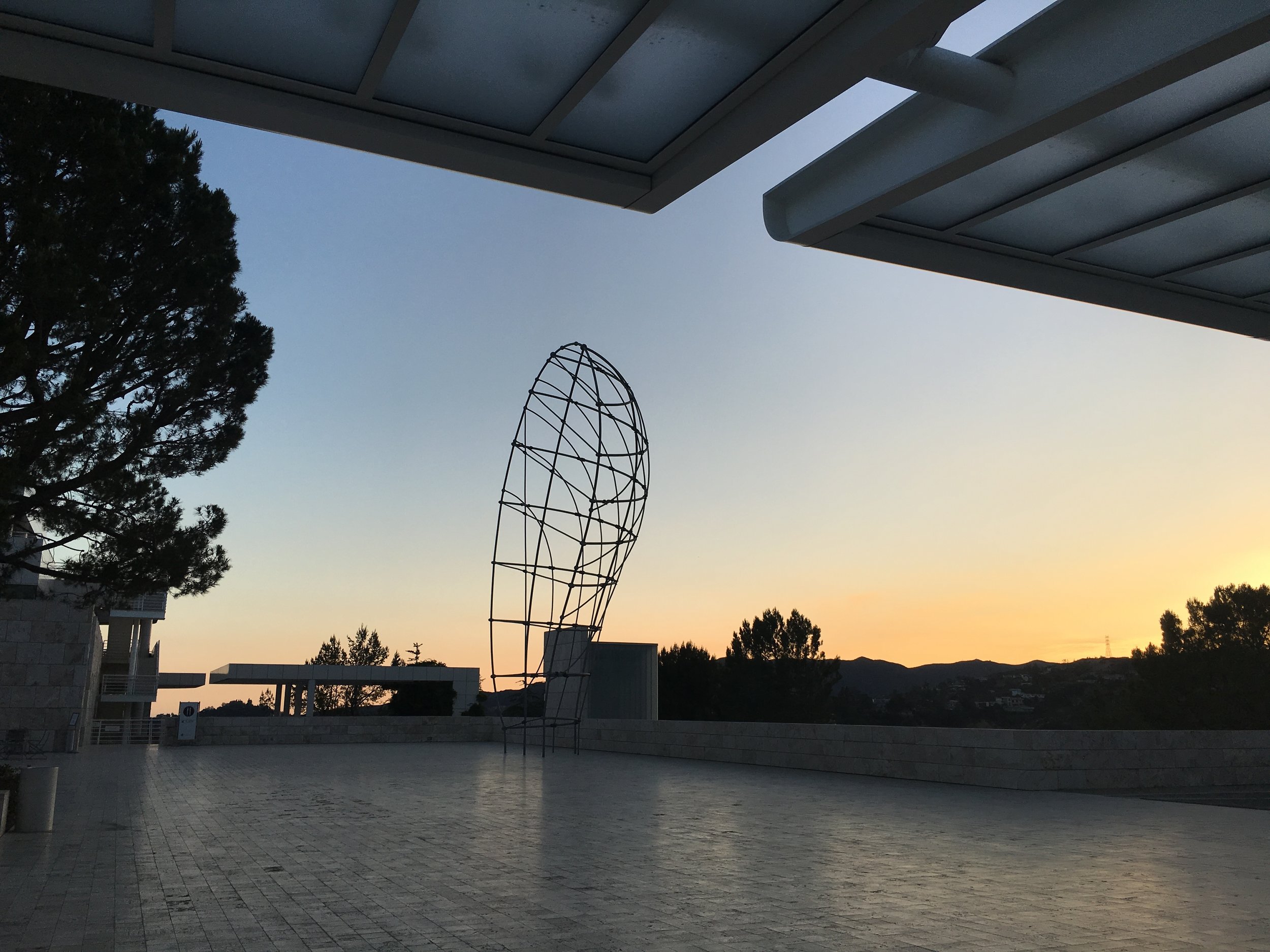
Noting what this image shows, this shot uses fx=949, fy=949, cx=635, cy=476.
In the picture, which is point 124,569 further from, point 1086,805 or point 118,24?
point 1086,805

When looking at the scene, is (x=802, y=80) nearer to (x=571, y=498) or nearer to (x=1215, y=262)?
(x=1215, y=262)

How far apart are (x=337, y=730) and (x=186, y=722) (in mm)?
3629

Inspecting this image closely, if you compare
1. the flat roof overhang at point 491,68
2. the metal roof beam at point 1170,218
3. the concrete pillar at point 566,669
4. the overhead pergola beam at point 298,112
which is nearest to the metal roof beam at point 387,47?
the flat roof overhang at point 491,68

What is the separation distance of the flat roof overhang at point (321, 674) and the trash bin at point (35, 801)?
29053 millimetres

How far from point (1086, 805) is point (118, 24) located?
10585 mm

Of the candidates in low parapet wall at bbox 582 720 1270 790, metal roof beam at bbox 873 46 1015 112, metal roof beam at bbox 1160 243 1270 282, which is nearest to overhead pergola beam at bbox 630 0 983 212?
metal roof beam at bbox 873 46 1015 112

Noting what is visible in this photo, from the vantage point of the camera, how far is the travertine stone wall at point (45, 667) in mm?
22469

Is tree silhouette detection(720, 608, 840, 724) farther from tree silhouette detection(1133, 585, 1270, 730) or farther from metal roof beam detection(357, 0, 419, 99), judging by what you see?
metal roof beam detection(357, 0, 419, 99)

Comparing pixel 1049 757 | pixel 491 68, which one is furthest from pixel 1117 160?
pixel 1049 757

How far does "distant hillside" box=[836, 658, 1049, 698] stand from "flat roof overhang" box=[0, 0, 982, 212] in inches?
2388

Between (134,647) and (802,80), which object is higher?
(802,80)

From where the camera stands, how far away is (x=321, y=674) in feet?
127

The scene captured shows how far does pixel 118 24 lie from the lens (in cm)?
352

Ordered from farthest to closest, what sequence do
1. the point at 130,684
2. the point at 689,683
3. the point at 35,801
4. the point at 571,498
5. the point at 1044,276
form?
the point at 689,683 < the point at 130,684 < the point at 571,498 < the point at 35,801 < the point at 1044,276
